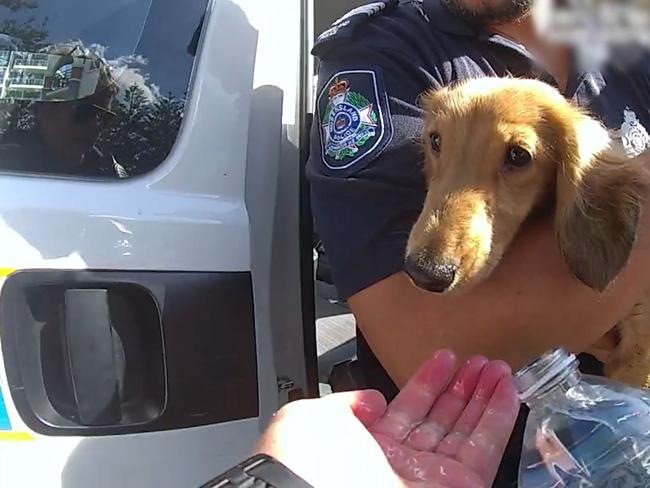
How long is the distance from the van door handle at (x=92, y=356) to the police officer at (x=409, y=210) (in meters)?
0.46

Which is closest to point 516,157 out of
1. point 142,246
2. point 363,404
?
point 363,404

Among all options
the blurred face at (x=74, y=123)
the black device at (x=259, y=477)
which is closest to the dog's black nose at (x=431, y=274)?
the black device at (x=259, y=477)

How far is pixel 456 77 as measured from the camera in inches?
73.5

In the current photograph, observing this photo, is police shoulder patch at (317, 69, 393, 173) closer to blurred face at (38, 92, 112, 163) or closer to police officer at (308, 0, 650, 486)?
police officer at (308, 0, 650, 486)

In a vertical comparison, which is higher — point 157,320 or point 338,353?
point 157,320

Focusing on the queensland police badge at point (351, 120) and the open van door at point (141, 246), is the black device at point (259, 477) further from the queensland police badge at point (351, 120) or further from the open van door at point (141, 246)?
the queensland police badge at point (351, 120)

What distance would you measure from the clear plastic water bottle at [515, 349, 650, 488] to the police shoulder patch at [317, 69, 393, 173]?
588 mm

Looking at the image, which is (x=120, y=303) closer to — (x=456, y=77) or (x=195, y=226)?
(x=195, y=226)

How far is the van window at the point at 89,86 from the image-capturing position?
1.60 m

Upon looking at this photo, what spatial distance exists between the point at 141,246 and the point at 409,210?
513 millimetres

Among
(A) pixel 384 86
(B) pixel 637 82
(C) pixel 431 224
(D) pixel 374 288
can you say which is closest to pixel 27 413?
(D) pixel 374 288

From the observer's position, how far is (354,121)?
173cm

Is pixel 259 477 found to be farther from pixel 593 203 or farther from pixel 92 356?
pixel 593 203

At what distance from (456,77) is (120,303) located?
0.84 m
